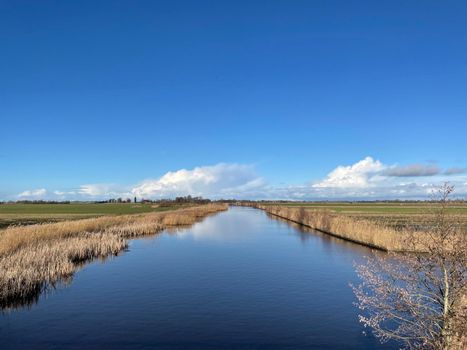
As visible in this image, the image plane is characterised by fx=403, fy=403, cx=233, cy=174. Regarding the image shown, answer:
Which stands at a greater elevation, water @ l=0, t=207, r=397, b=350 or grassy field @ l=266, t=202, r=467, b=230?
grassy field @ l=266, t=202, r=467, b=230

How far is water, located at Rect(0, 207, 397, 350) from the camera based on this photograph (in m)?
12.8

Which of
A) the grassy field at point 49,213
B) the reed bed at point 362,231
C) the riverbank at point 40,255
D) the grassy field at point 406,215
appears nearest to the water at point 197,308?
the riverbank at point 40,255

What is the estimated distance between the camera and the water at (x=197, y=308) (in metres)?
12.8

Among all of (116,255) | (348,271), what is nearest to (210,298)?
(348,271)

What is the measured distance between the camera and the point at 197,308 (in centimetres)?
1619

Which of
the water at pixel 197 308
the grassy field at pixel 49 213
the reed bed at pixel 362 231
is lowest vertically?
the water at pixel 197 308

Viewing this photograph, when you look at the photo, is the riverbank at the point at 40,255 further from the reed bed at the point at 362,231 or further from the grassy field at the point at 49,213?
the reed bed at the point at 362,231

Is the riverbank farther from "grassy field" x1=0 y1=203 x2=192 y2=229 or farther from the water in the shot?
"grassy field" x1=0 y1=203 x2=192 y2=229

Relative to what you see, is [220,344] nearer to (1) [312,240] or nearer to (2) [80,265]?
(2) [80,265]

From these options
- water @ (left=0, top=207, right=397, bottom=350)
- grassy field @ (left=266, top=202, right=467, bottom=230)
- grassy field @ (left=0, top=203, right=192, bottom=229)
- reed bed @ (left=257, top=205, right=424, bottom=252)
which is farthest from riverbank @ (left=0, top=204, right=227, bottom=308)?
reed bed @ (left=257, top=205, right=424, bottom=252)

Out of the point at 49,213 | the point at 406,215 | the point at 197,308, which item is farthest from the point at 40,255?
the point at 49,213

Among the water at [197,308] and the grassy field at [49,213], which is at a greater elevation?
the grassy field at [49,213]

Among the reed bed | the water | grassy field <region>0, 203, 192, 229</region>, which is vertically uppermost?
grassy field <region>0, 203, 192, 229</region>

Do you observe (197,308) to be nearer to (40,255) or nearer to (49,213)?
(40,255)
